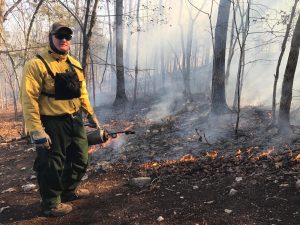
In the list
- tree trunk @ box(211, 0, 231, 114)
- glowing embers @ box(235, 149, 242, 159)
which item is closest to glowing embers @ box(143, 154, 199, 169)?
glowing embers @ box(235, 149, 242, 159)

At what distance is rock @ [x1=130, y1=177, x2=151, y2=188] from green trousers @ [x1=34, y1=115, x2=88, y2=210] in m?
0.98

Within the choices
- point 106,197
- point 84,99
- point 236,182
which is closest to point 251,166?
point 236,182

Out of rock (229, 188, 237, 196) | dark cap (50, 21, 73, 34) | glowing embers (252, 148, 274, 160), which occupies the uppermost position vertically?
dark cap (50, 21, 73, 34)

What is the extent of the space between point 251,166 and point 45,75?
3.30m

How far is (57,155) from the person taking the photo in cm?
415

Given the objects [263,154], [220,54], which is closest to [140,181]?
[263,154]

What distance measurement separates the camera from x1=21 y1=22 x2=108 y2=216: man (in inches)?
153

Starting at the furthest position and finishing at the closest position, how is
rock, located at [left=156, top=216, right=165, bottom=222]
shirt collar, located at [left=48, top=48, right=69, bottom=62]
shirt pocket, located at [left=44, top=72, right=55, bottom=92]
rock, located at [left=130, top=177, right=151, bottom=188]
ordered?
1. rock, located at [left=130, top=177, right=151, bottom=188]
2. shirt collar, located at [left=48, top=48, right=69, bottom=62]
3. shirt pocket, located at [left=44, top=72, right=55, bottom=92]
4. rock, located at [left=156, top=216, right=165, bottom=222]

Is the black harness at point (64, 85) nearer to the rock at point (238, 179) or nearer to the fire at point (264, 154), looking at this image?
the rock at point (238, 179)

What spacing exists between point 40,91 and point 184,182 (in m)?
2.46

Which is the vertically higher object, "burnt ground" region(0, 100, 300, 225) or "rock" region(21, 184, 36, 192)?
"burnt ground" region(0, 100, 300, 225)

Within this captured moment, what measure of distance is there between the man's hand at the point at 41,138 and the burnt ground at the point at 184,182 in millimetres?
976

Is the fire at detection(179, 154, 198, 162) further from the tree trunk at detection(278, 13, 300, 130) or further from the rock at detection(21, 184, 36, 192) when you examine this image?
A: the rock at detection(21, 184, 36, 192)

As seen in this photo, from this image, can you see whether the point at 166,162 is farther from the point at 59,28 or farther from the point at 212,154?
the point at 59,28
